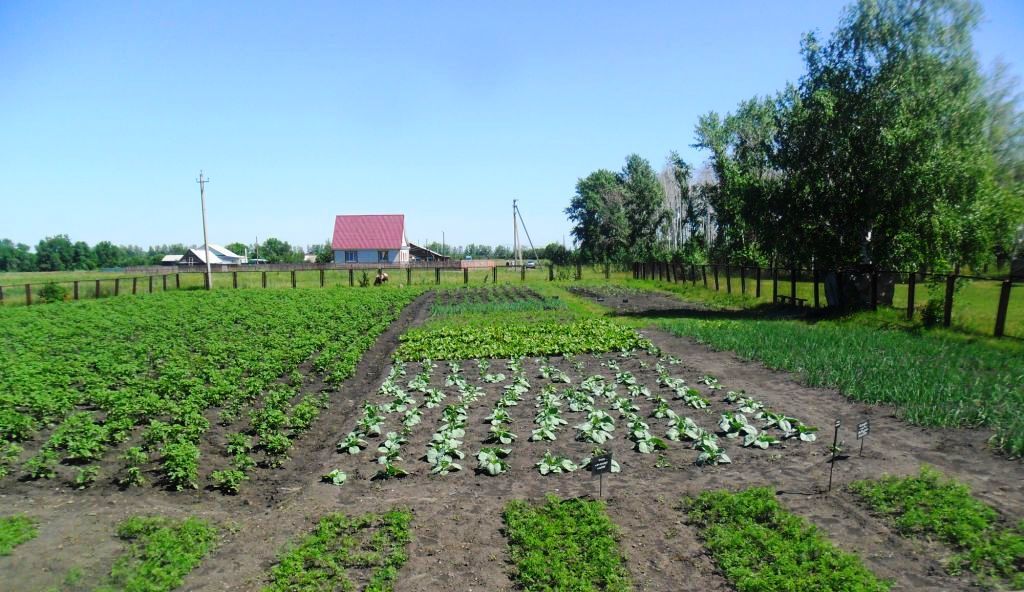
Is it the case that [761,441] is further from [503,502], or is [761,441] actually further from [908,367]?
[908,367]

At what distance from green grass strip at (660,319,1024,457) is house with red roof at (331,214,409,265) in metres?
64.9

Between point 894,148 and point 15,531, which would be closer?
point 15,531

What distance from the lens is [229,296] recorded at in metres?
35.2

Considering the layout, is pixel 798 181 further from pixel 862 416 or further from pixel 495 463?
pixel 495 463

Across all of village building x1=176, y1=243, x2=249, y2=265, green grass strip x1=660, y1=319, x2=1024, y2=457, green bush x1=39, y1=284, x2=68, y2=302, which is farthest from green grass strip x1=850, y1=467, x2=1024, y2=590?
village building x1=176, y1=243, x2=249, y2=265

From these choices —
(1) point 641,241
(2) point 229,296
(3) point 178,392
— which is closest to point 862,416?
(3) point 178,392

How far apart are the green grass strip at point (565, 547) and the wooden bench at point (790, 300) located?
20.5 m

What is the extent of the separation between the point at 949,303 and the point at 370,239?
70709mm

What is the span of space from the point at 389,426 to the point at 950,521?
7.60 metres

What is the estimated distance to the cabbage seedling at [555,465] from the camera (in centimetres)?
789

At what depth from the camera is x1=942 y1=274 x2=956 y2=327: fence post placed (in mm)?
16938

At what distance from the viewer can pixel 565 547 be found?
19.5 feet

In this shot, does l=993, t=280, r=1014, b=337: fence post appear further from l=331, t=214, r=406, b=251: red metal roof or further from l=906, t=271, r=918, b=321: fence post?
l=331, t=214, r=406, b=251: red metal roof

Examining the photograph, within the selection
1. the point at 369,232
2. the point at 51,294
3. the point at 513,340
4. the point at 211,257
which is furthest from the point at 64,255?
the point at 513,340
